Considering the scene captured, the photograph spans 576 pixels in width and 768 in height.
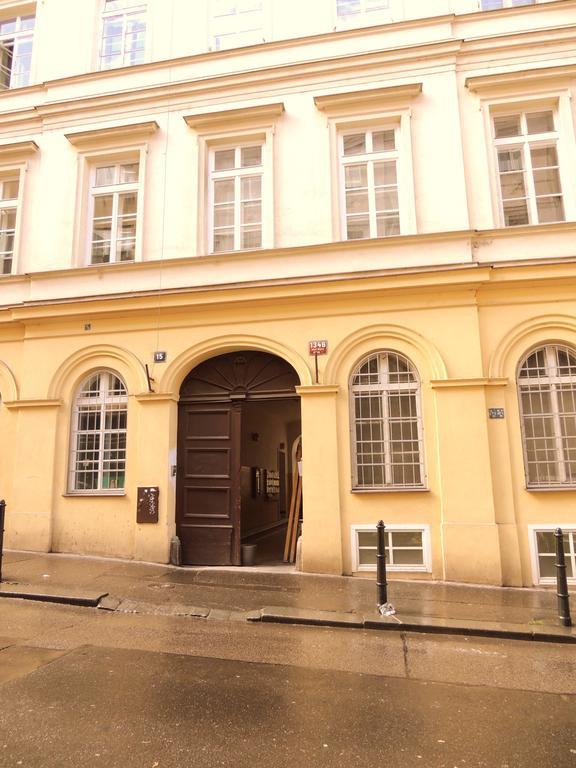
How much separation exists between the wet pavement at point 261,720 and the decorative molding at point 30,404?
19.7ft

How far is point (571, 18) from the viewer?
9367 mm

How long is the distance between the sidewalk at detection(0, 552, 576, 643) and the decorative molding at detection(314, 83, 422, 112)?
8.22m

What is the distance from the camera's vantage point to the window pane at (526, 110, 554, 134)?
9.27 metres

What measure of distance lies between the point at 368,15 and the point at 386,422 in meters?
8.03

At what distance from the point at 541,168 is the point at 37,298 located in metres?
9.62

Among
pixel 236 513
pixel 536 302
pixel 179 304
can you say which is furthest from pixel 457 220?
pixel 236 513

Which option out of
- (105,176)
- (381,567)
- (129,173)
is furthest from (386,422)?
(105,176)

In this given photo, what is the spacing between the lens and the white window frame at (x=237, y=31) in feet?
34.6

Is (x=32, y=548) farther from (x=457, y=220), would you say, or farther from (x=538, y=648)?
(x=457, y=220)

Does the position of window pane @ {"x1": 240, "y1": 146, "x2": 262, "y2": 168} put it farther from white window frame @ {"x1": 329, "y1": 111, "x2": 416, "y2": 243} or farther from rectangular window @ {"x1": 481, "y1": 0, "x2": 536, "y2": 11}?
rectangular window @ {"x1": 481, "y1": 0, "x2": 536, "y2": 11}

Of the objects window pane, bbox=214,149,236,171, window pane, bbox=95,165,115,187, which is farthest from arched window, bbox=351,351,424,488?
window pane, bbox=95,165,115,187

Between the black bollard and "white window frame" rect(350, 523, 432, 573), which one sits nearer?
the black bollard

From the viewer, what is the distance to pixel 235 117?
9.91m

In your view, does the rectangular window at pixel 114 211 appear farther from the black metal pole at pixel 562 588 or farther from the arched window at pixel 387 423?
the black metal pole at pixel 562 588
